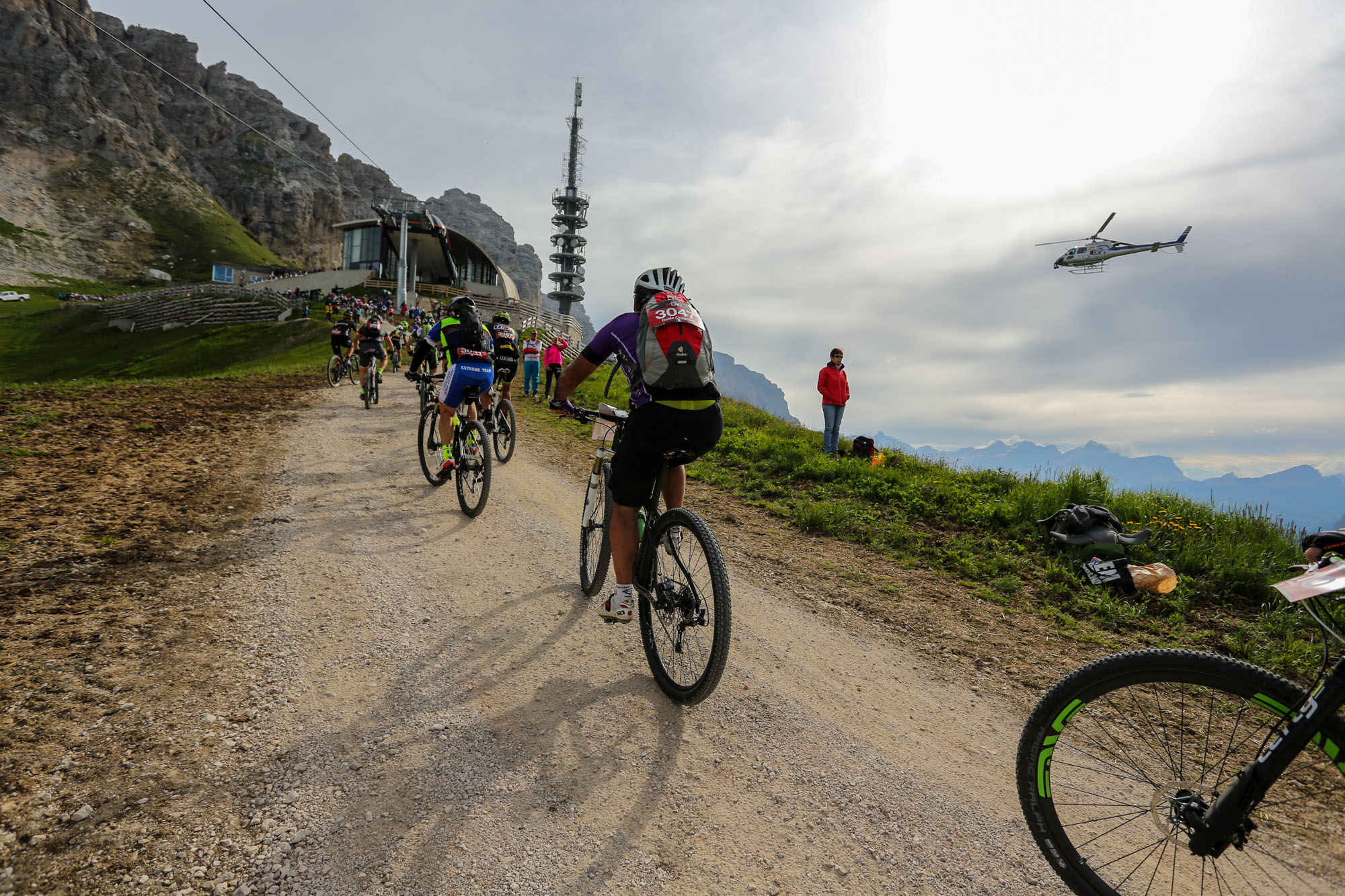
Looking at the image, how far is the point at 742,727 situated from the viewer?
11.7 ft

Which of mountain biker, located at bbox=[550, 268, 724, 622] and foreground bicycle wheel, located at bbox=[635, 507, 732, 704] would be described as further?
mountain biker, located at bbox=[550, 268, 724, 622]

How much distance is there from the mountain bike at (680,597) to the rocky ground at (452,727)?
10.1 inches

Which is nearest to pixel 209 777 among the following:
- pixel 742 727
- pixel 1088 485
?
pixel 742 727

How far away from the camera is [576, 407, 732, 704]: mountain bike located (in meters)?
3.42

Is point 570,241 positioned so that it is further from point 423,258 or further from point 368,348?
point 368,348

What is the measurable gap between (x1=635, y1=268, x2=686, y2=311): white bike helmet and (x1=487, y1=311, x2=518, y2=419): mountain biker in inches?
306

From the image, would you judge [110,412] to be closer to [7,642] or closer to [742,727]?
[7,642]

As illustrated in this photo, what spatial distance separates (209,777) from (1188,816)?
4.39m

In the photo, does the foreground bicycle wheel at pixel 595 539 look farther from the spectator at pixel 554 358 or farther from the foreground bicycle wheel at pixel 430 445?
the spectator at pixel 554 358

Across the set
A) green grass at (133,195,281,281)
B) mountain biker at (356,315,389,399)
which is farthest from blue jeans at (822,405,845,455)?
green grass at (133,195,281,281)

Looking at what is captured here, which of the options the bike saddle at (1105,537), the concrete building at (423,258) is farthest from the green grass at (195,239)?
the bike saddle at (1105,537)

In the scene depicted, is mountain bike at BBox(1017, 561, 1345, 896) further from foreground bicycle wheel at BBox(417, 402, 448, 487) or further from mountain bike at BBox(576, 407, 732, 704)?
foreground bicycle wheel at BBox(417, 402, 448, 487)

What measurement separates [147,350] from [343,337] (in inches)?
1545

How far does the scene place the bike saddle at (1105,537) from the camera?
269 inches
